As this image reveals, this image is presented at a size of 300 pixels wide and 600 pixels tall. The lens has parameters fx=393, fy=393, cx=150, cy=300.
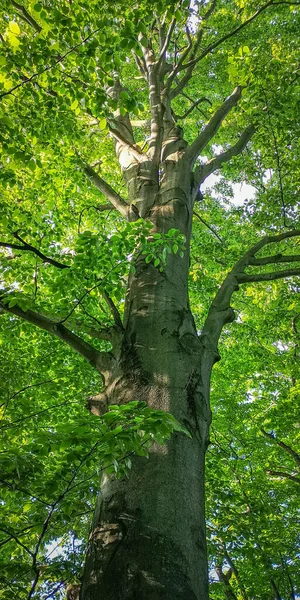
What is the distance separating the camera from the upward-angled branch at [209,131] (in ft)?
16.0

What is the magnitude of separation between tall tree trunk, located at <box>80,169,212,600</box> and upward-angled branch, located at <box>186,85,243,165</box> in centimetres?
238

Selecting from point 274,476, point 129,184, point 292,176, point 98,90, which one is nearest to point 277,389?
point 274,476

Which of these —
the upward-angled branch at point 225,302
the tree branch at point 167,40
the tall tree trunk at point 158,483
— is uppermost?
the tree branch at point 167,40

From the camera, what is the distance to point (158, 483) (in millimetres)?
1967

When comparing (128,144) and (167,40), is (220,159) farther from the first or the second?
(167,40)

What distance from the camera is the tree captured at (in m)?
1.81

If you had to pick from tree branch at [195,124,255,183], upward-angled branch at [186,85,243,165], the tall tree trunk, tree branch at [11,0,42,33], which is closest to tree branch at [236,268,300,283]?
the tall tree trunk

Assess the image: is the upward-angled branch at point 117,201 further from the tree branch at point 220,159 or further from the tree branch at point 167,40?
the tree branch at point 167,40

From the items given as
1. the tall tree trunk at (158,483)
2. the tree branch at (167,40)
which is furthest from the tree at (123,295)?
the tree branch at (167,40)

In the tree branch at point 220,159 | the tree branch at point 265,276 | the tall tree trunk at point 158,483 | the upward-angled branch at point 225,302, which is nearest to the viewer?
the tall tree trunk at point 158,483

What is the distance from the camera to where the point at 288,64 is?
15.6 feet

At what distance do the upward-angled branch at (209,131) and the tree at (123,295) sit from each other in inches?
1.9

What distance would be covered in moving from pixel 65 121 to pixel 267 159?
352 centimetres

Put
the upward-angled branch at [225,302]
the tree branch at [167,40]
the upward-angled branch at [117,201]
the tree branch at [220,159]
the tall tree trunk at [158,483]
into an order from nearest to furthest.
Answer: the tall tree trunk at [158,483] < the upward-angled branch at [225,302] < the upward-angled branch at [117,201] < the tree branch at [220,159] < the tree branch at [167,40]
